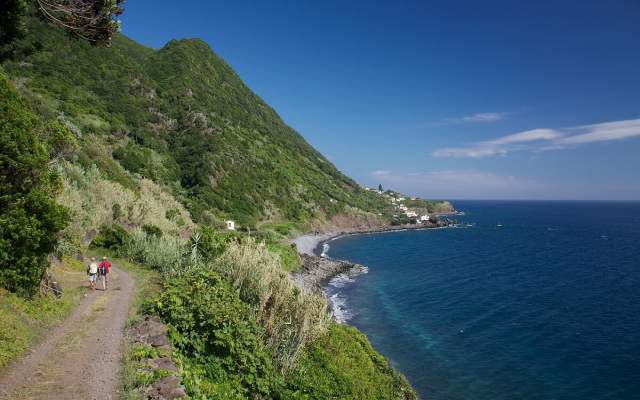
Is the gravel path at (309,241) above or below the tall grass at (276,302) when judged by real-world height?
below

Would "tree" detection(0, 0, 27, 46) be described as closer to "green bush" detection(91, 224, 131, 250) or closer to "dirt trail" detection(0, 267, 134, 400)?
"dirt trail" detection(0, 267, 134, 400)

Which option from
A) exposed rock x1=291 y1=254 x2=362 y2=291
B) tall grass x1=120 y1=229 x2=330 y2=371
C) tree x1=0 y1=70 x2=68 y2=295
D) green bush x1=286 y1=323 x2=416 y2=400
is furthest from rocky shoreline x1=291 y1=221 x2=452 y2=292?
tree x1=0 y1=70 x2=68 y2=295

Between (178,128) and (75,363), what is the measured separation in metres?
107

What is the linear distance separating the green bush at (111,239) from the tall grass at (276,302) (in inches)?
397

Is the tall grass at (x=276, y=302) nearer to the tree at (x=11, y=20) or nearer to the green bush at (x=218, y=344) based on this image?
the green bush at (x=218, y=344)

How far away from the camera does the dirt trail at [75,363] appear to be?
30.9 feet

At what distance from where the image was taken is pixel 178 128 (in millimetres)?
109500

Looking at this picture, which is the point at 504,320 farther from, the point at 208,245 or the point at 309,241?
the point at 309,241

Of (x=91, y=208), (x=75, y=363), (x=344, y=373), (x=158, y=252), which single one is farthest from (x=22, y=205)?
(x=91, y=208)

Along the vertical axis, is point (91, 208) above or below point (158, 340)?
above

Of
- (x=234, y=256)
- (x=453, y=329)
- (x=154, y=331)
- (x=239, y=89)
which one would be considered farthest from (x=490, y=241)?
(x=239, y=89)

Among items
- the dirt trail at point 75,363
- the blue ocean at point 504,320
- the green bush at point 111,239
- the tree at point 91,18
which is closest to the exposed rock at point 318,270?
the blue ocean at point 504,320

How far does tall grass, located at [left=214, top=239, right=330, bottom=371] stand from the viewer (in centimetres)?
1639

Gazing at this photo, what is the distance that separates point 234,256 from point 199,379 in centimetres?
904
